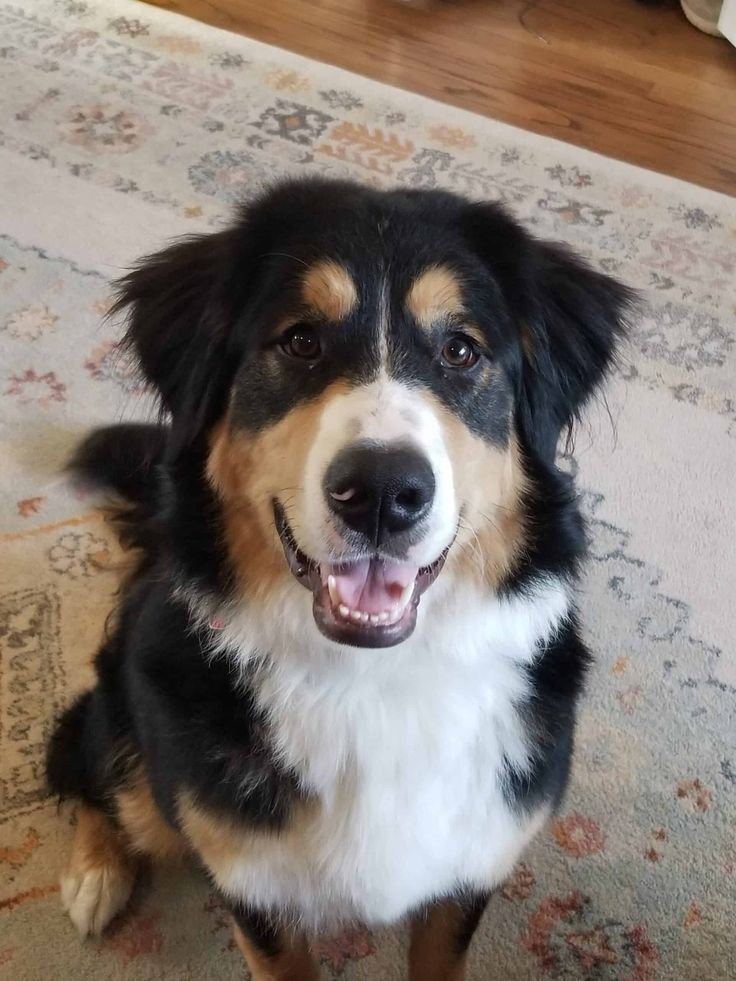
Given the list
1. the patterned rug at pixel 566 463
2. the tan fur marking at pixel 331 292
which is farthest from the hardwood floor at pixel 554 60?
the tan fur marking at pixel 331 292

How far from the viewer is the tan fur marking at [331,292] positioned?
114cm

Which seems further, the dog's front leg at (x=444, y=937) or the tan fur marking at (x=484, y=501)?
the dog's front leg at (x=444, y=937)

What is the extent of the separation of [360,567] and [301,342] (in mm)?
282

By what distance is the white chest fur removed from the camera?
1.20 metres

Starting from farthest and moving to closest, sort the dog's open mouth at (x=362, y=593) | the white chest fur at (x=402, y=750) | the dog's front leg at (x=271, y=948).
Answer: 1. the dog's front leg at (x=271, y=948)
2. the white chest fur at (x=402, y=750)
3. the dog's open mouth at (x=362, y=593)

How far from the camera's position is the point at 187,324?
1.23 m

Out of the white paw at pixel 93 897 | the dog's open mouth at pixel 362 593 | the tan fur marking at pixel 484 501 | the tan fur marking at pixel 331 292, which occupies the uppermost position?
the tan fur marking at pixel 331 292

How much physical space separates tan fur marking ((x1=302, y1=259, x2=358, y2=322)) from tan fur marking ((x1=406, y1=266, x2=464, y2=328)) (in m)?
0.07

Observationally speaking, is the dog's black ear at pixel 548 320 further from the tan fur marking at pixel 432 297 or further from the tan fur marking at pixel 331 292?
the tan fur marking at pixel 331 292

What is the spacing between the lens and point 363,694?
121 cm

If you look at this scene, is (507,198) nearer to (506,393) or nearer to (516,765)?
(506,393)

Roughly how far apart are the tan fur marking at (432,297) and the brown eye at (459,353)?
0.11ft

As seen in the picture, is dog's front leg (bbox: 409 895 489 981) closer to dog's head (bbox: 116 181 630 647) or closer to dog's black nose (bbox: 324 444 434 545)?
dog's head (bbox: 116 181 630 647)

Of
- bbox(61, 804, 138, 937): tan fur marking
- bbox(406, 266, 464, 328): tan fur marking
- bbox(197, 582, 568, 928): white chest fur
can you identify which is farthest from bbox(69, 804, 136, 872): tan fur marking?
bbox(406, 266, 464, 328): tan fur marking
